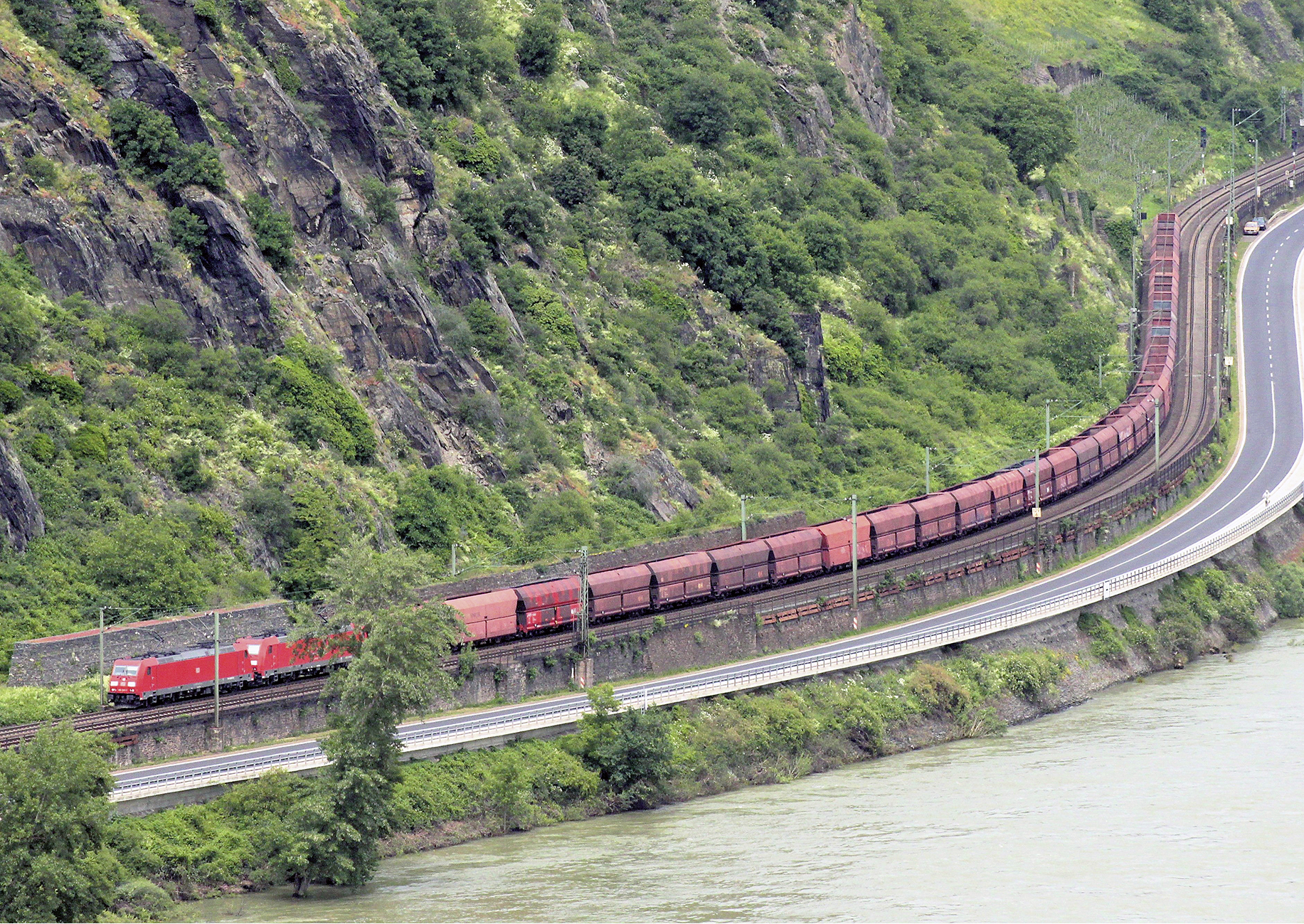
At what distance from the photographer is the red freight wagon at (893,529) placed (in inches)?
3844

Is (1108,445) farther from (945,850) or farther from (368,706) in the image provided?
(368,706)

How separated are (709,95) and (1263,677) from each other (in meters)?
59.6

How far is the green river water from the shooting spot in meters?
58.0

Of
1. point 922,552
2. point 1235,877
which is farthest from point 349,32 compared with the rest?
point 1235,877

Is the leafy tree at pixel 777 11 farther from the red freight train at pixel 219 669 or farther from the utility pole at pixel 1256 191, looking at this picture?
the red freight train at pixel 219 669

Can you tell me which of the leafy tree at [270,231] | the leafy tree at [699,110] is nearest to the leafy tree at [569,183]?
the leafy tree at [699,110]

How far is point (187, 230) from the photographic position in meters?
92.9

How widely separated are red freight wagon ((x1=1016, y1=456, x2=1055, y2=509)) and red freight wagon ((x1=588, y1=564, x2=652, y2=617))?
2881cm

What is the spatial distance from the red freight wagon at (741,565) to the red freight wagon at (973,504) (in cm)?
1497

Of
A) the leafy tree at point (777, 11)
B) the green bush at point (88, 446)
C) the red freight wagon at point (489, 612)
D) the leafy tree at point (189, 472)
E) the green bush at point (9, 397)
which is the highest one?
the leafy tree at point (777, 11)

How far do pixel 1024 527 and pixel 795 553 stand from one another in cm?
1713

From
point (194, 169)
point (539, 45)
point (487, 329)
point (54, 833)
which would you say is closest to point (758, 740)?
point (54, 833)

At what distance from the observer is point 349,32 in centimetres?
10881

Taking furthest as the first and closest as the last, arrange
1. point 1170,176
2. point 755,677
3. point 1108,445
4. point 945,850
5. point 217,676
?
point 1170,176
point 1108,445
point 755,677
point 217,676
point 945,850
